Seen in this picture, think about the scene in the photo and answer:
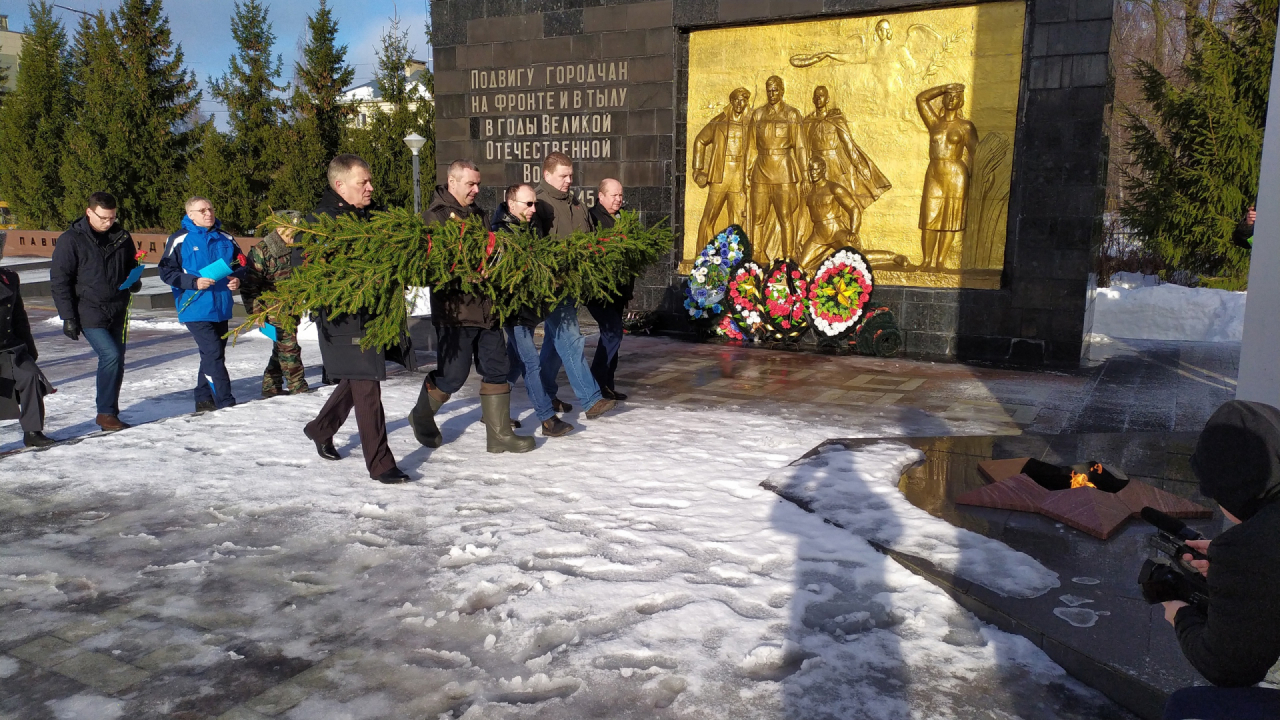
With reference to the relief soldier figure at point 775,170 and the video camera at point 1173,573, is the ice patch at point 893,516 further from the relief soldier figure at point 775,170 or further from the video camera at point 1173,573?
the relief soldier figure at point 775,170

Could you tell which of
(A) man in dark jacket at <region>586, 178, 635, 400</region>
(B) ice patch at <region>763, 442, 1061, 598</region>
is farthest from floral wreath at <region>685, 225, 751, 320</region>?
(B) ice patch at <region>763, 442, 1061, 598</region>


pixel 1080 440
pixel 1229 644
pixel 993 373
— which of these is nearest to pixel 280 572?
pixel 1229 644

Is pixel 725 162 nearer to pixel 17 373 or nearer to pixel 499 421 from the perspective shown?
pixel 499 421

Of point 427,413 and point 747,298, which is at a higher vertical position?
point 747,298

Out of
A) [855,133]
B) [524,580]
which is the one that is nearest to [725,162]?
[855,133]

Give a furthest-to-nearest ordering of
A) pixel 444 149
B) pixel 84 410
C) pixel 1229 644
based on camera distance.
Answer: pixel 444 149 < pixel 84 410 < pixel 1229 644

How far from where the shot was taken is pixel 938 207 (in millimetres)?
9711

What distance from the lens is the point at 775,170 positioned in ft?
34.5

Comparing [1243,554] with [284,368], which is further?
[284,368]

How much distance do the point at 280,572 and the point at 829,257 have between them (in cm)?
768

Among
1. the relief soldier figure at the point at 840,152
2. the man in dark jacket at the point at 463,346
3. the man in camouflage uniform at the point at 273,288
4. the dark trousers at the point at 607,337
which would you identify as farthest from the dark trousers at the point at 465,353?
the relief soldier figure at the point at 840,152

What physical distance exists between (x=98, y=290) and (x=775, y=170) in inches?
275

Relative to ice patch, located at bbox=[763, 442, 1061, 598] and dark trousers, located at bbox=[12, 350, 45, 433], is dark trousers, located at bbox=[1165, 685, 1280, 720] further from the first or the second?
dark trousers, located at bbox=[12, 350, 45, 433]

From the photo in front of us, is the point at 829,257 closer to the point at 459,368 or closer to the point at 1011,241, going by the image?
the point at 1011,241
